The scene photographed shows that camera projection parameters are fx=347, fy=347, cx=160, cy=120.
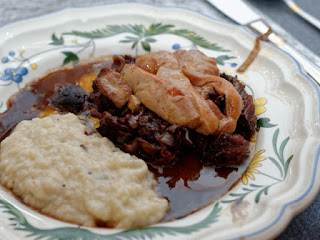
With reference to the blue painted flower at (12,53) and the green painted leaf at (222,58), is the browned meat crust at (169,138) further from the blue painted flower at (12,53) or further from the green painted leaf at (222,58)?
the blue painted flower at (12,53)

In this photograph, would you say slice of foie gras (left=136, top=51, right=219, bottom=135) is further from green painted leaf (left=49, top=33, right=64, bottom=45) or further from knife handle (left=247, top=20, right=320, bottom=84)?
knife handle (left=247, top=20, right=320, bottom=84)

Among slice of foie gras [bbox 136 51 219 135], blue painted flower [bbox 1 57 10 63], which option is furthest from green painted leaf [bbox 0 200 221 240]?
blue painted flower [bbox 1 57 10 63]

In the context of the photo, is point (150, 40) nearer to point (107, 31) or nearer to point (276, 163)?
point (107, 31)

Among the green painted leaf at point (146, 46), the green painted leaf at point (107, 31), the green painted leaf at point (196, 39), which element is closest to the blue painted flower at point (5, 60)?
the green painted leaf at point (107, 31)

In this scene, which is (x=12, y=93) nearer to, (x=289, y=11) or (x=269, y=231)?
(x=269, y=231)

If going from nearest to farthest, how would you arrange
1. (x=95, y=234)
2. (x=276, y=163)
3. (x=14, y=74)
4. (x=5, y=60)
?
1. (x=95, y=234)
2. (x=276, y=163)
3. (x=14, y=74)
4. (x=5, y=60)

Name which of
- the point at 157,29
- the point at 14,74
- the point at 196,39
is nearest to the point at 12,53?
the point at 14,74
